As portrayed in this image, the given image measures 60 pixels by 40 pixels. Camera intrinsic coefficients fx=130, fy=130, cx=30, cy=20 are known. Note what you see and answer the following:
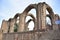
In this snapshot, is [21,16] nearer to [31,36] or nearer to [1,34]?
[1,34]

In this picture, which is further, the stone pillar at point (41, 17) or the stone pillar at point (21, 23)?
the stone pillar at point (21, 23)

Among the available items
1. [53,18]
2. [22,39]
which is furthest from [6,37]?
[53,18]

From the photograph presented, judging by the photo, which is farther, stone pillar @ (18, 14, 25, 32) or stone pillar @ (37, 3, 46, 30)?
stone pillar @ (18, 14, 25, 32)

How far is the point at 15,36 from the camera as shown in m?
9.82

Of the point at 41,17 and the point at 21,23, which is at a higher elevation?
the point at 41,17

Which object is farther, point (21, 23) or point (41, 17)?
point (21, 23)

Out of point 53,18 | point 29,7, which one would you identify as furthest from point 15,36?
point 53,18

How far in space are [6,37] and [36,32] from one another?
2.81 meters

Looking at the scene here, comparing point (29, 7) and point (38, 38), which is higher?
point (29, 7)

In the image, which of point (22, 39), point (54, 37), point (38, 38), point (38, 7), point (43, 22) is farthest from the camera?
point (38, 7)

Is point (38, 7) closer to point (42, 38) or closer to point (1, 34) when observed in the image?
point (1, 34)

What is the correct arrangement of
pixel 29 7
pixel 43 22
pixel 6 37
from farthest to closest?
1. pixel 29 7
2. pixel 43 22
3. pixel 6 37

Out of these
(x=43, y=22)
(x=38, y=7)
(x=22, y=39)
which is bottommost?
(x=22, y=39)

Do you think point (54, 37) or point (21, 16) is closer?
point (54, 37)
